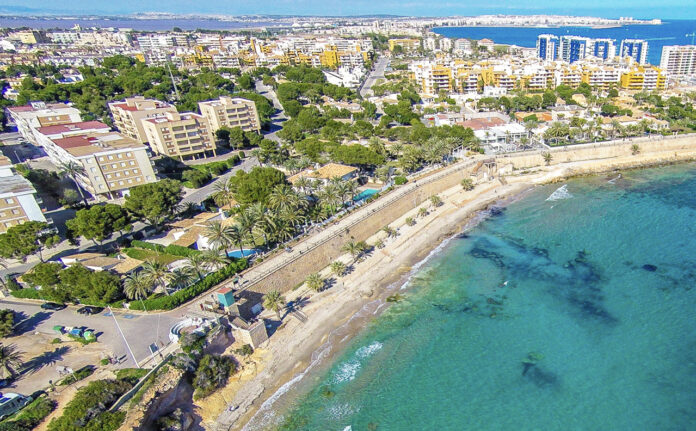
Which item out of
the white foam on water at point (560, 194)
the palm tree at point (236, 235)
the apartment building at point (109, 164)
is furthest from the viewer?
the white foam on water at point (560, 194)

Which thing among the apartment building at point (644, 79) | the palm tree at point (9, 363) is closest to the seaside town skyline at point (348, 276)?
the palm tree at point (9, 363)

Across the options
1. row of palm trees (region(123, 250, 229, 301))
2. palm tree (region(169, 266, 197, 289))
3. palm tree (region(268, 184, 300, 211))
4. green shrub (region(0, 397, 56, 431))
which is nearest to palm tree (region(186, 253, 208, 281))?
row of palm trees (region(123, 250, 229, 301))

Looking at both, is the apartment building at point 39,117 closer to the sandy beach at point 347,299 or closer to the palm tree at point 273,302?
the palm tree at point 273,302

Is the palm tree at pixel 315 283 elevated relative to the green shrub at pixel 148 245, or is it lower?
lower

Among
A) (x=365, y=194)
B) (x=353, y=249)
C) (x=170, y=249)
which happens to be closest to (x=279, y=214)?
(x=353, y=249)

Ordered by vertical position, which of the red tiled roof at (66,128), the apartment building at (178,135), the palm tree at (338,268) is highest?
the red tiled roof at (66,128)

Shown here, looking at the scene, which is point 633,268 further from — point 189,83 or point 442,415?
point 189,83

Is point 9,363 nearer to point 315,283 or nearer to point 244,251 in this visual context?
point 244,251

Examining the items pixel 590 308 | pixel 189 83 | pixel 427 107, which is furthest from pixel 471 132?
pixel 189 83
